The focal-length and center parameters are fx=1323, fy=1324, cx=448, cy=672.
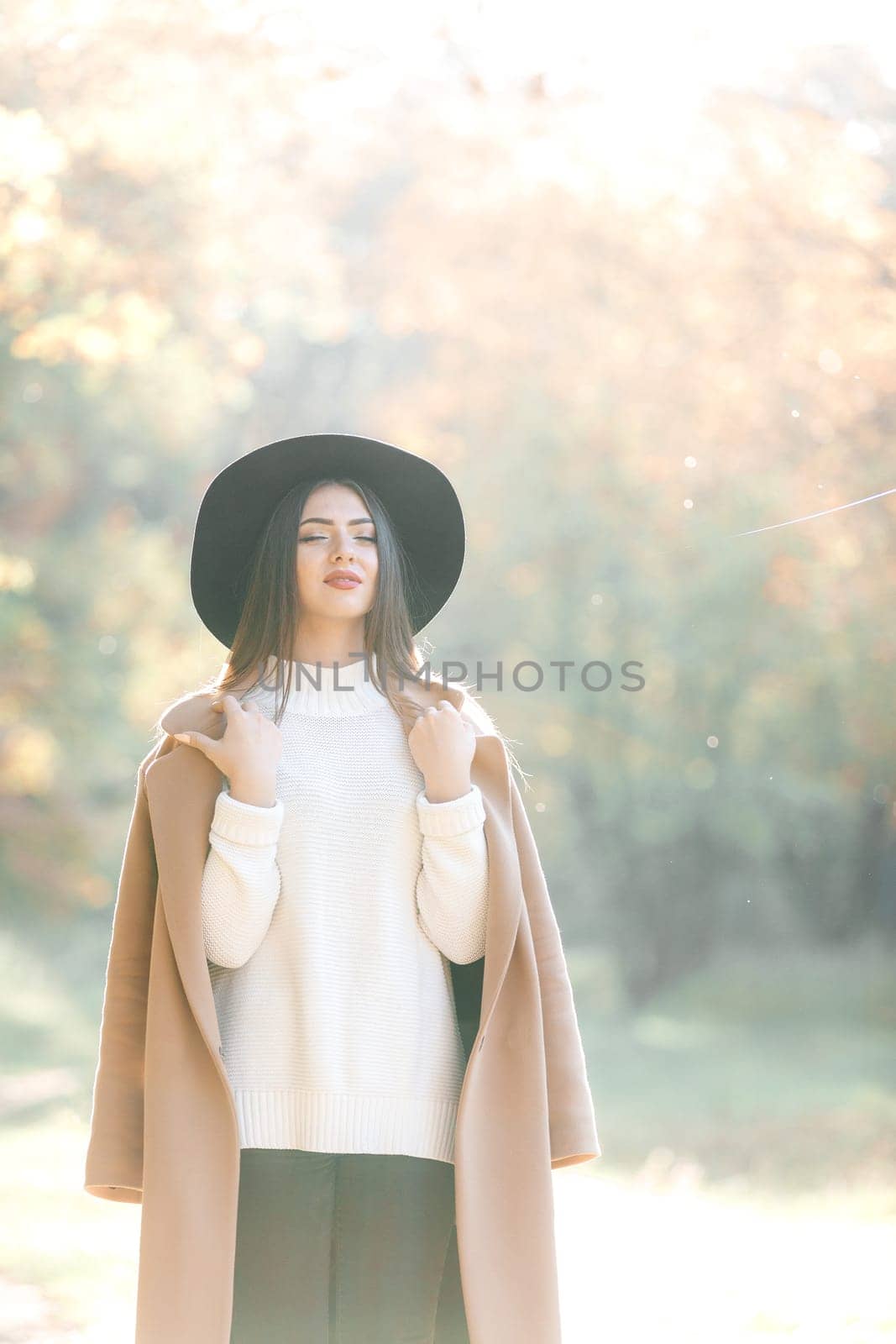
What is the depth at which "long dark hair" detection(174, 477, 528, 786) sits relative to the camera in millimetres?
1333

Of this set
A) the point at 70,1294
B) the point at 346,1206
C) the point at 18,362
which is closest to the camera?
the point at 346,1206

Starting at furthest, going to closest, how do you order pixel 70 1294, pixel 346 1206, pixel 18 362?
pixel 18 362 < pixel 70 1294 < pixel 346 1206

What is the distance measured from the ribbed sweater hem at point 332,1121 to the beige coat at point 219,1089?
0.09 ft

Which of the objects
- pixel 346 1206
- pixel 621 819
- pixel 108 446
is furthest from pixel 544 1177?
pixel 108 446

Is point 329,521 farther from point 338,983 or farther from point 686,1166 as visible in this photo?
point 686,1166

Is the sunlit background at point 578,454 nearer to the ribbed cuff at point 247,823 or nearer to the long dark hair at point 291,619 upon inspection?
the long dark hair at point 291,619

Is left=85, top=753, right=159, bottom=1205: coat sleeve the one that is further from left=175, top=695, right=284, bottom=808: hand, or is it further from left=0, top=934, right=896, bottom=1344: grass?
left=0, top=934, right=896, bottom=1344: grass

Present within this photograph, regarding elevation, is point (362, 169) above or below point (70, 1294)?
above

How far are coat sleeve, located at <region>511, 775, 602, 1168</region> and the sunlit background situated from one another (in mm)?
1193

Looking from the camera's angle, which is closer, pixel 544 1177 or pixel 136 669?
pixel 544 1177

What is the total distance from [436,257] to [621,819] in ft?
3.74

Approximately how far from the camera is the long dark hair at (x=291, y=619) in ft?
4.37

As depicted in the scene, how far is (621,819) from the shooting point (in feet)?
8.48

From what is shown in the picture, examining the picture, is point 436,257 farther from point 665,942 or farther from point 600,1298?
point 600,1298
